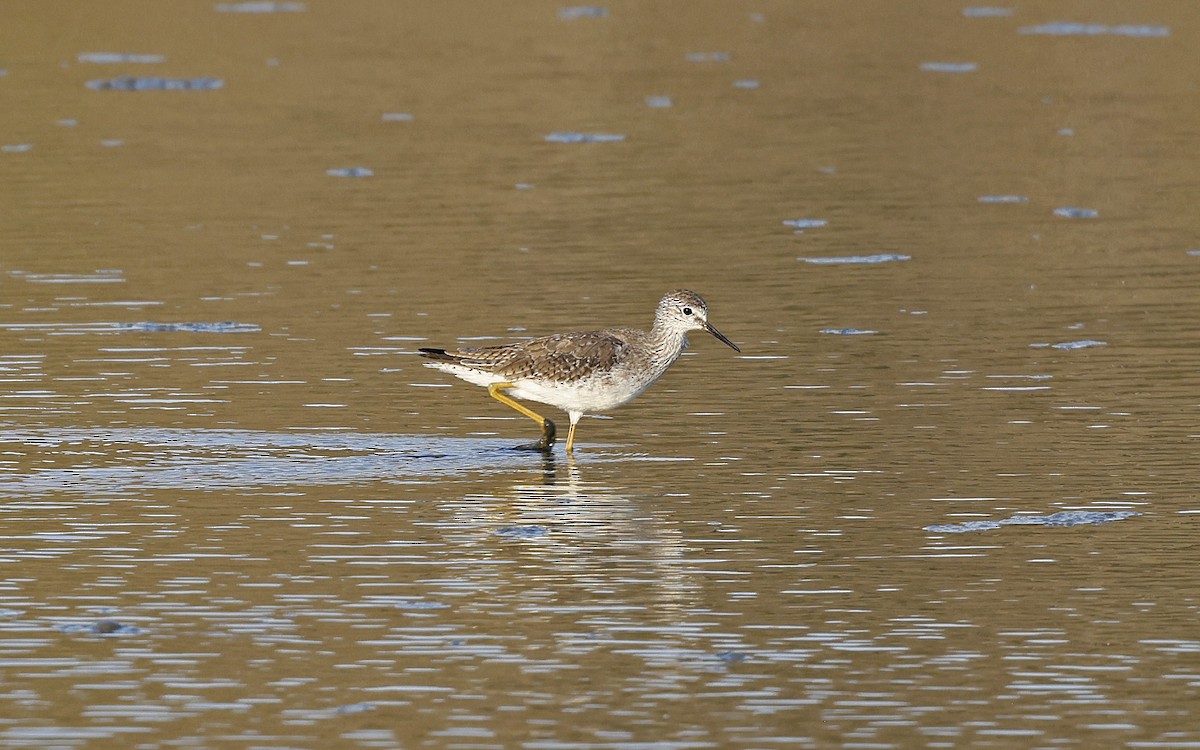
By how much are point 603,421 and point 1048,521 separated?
167 inches

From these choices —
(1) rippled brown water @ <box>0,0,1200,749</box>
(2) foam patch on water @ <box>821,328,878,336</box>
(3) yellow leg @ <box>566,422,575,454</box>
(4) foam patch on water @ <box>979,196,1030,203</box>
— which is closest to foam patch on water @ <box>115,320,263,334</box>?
(1) rippled brown water @ <box>0,0,1200,749</box>

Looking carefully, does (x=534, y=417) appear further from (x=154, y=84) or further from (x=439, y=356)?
(x=154, y=84)

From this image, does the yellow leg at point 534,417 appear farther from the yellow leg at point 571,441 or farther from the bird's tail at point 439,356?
the bird's tail at point 439,356

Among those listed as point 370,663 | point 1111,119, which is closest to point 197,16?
point 1111,119

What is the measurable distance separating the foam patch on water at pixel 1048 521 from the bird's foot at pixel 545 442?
10.8 ft

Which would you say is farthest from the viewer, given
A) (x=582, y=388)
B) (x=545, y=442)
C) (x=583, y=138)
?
(x=583, y=138)

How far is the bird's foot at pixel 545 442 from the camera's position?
44.7 ft

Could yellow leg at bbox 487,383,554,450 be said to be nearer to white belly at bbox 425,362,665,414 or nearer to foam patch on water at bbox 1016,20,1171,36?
white belly at bbox 425,362,665,414

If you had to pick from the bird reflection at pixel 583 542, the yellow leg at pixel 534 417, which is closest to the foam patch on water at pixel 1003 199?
the yellow leg at pixel 534 417

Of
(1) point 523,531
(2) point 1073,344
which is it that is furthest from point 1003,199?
(1) point 523,531

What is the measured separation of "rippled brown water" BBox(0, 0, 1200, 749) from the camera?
8.74 m

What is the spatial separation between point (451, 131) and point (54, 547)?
625 inches

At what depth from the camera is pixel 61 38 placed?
34281 mm

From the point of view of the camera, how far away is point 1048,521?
36.7ft
